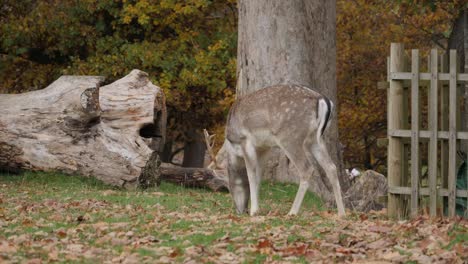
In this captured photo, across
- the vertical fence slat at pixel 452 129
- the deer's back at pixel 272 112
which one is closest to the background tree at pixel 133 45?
the deer's back at pixel 272 112

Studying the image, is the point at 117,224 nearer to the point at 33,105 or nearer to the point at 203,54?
the point at 33,105

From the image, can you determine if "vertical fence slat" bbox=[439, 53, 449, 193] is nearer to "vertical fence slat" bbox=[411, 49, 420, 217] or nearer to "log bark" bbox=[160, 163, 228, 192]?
"vertical fence slat" bbox=[411, 49, 420, 217]

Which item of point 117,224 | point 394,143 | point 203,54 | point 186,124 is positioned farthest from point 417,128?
point 186,124

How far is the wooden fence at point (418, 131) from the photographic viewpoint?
12070 mm

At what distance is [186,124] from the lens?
91.1 ft

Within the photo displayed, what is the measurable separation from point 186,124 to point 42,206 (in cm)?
1552

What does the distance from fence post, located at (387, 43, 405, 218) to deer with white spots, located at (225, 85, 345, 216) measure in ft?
2.67

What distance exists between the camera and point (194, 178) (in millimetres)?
16875

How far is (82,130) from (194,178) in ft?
6.96

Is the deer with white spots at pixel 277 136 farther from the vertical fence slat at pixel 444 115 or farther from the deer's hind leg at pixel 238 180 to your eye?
the vertical fence slat at pixel 444 115

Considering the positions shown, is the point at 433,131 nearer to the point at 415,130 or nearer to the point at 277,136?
the point at 415,130

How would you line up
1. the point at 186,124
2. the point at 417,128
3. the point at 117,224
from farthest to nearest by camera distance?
the point at 186,124 → the point at 417,128 → the point at 117,224

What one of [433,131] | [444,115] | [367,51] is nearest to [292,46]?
[444,115]

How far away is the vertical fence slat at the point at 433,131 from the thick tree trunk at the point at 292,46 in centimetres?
421
